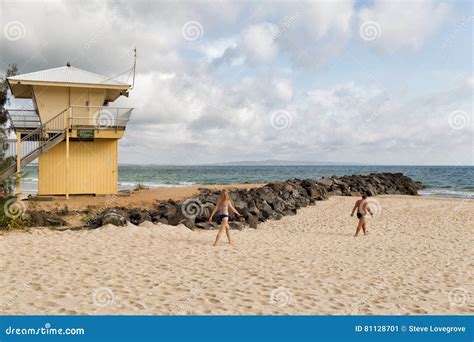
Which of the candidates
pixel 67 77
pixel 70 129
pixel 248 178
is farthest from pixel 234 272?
pixel 248 178

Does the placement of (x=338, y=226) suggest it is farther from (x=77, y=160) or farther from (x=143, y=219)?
(x=77, y=160)

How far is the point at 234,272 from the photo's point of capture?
9.24m

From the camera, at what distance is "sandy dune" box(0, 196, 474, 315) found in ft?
23.1

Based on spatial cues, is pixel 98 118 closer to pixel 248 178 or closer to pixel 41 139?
pixel 41 139

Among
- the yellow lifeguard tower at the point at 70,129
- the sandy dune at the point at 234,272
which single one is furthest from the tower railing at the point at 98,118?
the sandy dune at the point at 234,272

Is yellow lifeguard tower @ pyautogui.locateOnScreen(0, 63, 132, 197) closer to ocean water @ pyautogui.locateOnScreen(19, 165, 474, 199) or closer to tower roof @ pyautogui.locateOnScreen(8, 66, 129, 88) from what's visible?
tower roof @ pyautogui.locateOnScreen(8, 66, 129, 88)

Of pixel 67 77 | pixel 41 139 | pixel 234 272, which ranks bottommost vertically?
pixel 234 272

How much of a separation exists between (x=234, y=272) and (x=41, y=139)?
15.1 metres

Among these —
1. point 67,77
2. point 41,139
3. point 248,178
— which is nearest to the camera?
point 41,139

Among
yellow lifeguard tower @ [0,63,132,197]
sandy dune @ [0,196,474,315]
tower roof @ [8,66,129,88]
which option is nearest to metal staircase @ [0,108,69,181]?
yellow lifeguard tower @ [0,63,132,197]

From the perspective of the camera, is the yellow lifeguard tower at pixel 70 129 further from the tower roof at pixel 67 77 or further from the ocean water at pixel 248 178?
the ocean water at pixel 248 178

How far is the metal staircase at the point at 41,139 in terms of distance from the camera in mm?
19922

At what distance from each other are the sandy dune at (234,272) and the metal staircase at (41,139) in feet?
23.4
